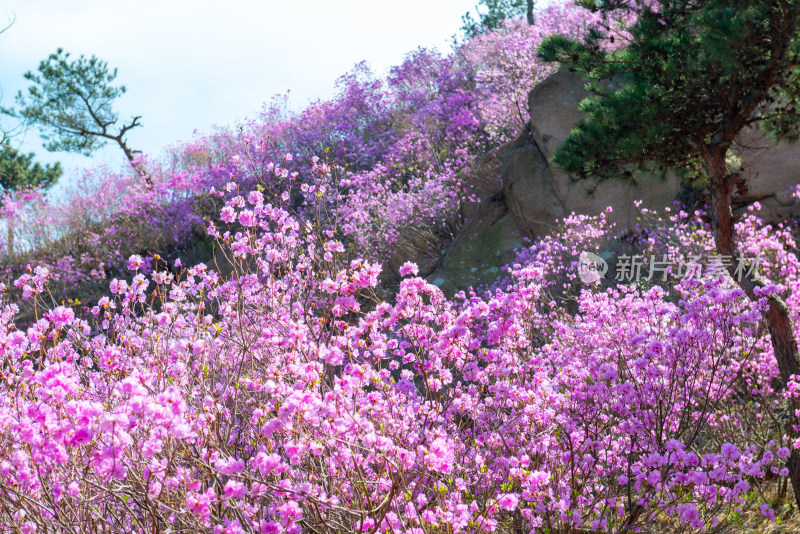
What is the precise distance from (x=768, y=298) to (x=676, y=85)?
184 centimetres

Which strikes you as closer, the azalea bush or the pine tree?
the azalea bush

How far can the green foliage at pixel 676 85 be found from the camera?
14.9ft

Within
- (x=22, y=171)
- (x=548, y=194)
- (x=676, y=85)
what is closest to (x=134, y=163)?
(x=22, y=171)

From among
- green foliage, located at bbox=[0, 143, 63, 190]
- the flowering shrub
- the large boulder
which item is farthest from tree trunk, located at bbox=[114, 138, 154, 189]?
the flowering shrub

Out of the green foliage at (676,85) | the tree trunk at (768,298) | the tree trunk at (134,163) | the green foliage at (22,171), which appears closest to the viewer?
the green foliage at (676,85)

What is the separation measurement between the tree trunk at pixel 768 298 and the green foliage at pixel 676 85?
166 millimetres

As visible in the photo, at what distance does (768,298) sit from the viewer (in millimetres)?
4652

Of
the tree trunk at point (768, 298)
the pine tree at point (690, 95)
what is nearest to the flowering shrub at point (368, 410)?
the tree trunk at point (768, 298)

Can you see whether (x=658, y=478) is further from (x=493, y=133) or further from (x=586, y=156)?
(x=493, y=133)

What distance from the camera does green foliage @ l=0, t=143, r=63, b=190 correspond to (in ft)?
87.4

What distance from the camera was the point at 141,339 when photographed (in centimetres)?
476

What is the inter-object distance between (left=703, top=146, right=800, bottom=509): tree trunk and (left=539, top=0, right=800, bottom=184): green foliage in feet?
0.55

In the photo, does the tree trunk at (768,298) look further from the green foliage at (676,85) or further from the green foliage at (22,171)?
the green foliage at (22,171)

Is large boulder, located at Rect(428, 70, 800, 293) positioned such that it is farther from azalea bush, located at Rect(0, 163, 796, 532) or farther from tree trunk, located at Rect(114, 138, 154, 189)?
tree trunk, located at Rect(114, 138, 154, 189)
